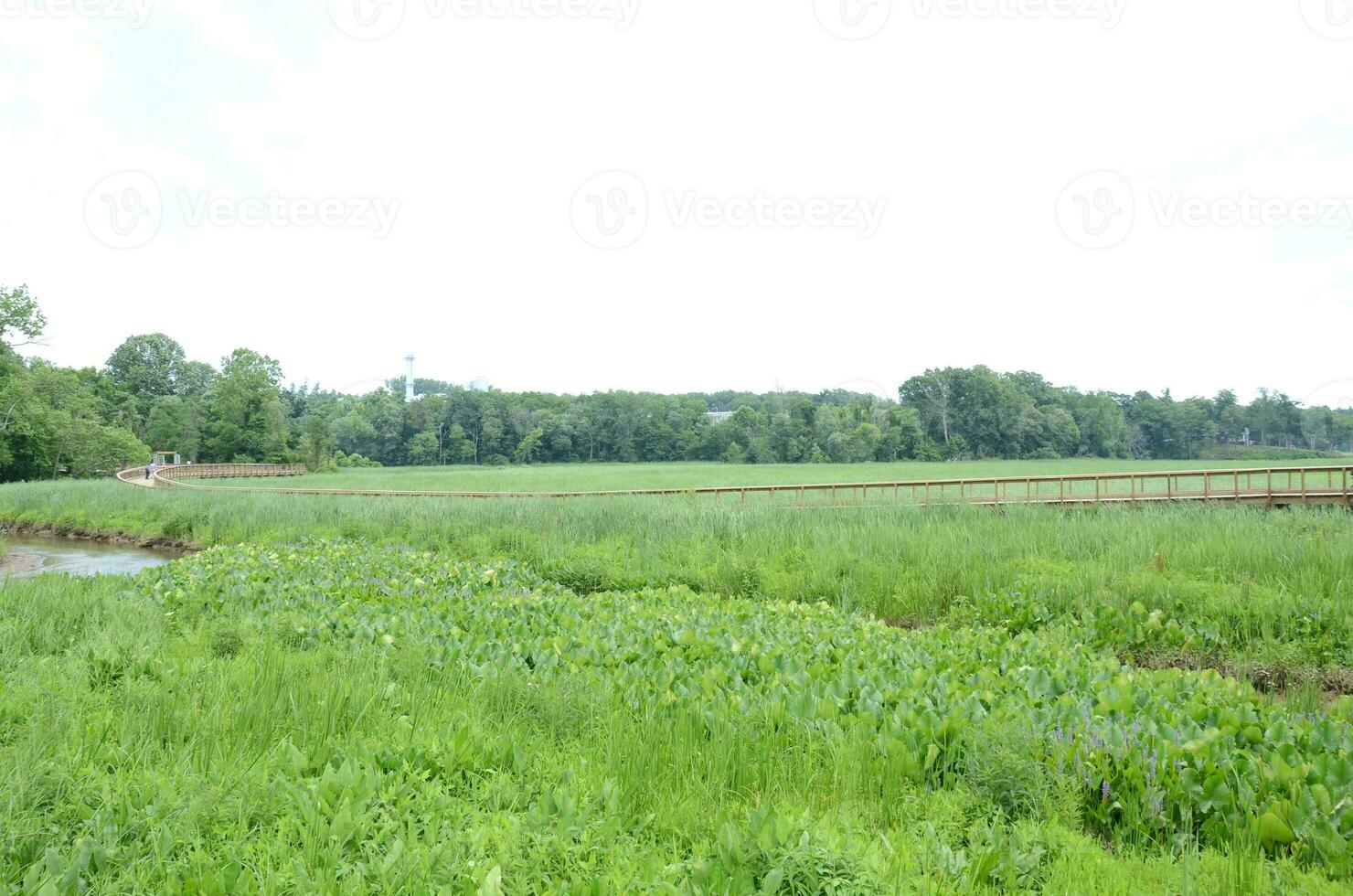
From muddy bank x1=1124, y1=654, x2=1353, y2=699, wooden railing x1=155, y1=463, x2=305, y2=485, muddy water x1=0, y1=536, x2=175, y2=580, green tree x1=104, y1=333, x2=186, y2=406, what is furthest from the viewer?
green tree x1=104, y1=333, x2=186, y2=406

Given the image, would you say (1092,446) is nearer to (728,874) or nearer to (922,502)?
(922,502)

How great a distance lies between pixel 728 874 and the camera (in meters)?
2.98

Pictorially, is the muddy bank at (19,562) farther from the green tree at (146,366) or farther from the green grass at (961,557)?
the green tree at (146,366)

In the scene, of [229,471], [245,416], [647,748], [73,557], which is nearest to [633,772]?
[647,748]

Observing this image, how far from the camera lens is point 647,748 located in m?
4.09

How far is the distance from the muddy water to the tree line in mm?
36297

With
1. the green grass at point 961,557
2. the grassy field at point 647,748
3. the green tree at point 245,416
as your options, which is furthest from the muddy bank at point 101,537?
the green tree at point 245,416

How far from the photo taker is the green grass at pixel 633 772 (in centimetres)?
302

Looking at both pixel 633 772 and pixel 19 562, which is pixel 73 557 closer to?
pixel 19 562

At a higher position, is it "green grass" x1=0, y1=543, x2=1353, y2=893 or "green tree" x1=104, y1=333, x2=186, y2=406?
"green tree" x1=104, y1=333, x2=186, y2=406

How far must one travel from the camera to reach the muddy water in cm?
1833

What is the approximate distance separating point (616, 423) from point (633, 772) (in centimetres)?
10358

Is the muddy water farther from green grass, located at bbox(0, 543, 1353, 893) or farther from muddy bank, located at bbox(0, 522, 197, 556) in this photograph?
green grass, located at bbox(0, 543, 1353, 893)

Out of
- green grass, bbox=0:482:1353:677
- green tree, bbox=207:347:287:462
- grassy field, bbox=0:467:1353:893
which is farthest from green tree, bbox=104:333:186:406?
grassy field, bbox=0:467:1353:893
